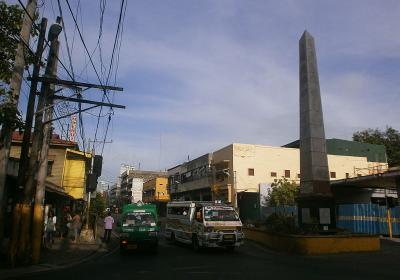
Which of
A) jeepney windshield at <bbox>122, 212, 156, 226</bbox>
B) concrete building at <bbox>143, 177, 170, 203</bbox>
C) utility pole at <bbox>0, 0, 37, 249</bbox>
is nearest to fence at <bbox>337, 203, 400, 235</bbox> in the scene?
jeepney windshield at <bbox>122, 212, 156, 226</bbox>

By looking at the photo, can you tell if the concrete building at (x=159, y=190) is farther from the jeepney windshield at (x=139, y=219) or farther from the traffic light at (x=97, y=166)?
the jeepney windshield at (x=139, y=219)

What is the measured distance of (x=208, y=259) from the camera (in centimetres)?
1664

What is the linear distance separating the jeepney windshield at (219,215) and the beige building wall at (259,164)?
1157 inches

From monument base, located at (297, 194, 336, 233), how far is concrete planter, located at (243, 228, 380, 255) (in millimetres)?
1226

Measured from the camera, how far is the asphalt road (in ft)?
40.6

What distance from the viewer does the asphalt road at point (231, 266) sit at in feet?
40.6

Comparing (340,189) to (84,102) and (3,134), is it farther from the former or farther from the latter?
(3,134)

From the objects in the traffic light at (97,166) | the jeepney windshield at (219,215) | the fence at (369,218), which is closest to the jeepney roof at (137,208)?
the jeepney windshield at (219,215)

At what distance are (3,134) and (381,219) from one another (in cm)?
2406

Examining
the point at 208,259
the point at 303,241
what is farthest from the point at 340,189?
the point at 208,259

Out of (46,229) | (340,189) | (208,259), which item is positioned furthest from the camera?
(340,189)

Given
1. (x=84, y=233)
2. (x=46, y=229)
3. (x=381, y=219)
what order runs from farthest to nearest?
1. (x=381, y=219)
2. (x=84, y=233)
3. (x=46, y=229)

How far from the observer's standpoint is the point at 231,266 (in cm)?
1448

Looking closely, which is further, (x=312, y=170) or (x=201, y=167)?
(x=201, y=167)
